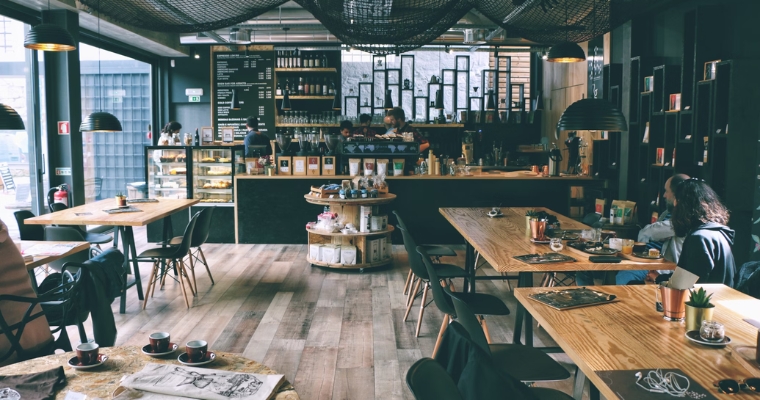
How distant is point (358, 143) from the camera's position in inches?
308

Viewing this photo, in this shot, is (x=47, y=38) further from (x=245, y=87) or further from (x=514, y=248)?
(x=245, y=87)

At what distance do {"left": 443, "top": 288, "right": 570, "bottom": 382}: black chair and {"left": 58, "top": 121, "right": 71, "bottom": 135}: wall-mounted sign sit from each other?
6.35m

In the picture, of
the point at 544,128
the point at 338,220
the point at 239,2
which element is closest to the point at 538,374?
the point at 239,2

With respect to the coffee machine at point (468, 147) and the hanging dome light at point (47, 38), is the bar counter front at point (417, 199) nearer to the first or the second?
the coffee machine at point (468, 147)

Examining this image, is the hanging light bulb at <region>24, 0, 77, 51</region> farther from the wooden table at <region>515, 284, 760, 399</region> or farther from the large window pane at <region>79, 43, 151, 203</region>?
the large window pane at <region>79, 43, 151, 203</region>

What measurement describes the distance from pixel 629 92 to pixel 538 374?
221 inches

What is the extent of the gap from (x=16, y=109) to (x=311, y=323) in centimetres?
474

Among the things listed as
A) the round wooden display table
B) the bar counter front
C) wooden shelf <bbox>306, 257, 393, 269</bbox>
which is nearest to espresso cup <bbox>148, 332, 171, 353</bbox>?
the round wooden display table

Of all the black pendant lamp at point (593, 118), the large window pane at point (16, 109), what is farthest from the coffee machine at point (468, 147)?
the large window pane at point (16, 109)

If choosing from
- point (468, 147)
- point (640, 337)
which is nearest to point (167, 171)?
point (468, 147)

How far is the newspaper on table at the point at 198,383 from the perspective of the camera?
1.60 m

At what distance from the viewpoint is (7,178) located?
23.2 feet

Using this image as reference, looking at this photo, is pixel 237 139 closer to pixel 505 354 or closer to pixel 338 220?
pixel 338 220

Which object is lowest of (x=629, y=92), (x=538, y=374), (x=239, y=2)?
(x=538, y=374)
